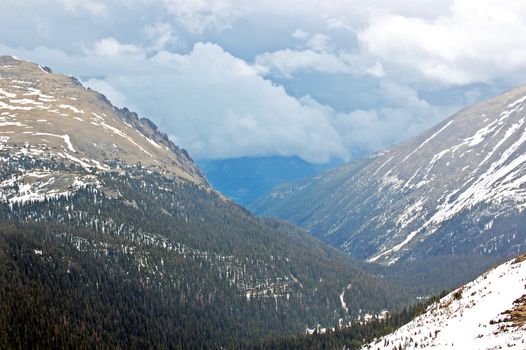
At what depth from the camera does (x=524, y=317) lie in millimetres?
87062

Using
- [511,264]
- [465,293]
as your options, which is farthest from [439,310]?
[511,264]

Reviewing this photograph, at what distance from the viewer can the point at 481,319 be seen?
96.6m

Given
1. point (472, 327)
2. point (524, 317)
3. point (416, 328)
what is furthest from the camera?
point (416, 328)

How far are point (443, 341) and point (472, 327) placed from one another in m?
5.18

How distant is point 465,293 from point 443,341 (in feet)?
114

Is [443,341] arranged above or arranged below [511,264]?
below

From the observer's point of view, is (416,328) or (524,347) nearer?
(524,347)

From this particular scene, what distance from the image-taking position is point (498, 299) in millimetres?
102812

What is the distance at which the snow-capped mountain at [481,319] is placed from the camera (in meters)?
84.6

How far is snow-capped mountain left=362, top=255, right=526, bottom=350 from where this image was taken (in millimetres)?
84625

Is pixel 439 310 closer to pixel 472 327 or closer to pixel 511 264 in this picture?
pixel 511 264

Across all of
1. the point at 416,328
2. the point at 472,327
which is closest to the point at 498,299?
the point at 472,327

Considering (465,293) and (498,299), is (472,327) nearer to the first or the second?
(498,299)

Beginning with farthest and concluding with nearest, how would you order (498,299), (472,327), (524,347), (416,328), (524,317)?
(416,328), (498,299), (472,327), (524,317), (524,347)
